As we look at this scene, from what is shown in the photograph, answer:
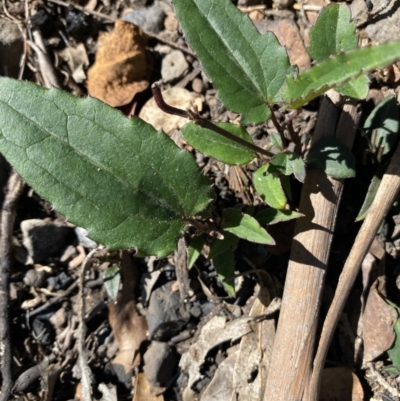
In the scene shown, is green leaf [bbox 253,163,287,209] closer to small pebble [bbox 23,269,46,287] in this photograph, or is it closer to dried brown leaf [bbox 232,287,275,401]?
dried brown leaf [bbox 232,287,275,401]

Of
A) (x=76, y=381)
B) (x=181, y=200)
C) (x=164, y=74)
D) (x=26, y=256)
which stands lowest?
(x=76, y=381)

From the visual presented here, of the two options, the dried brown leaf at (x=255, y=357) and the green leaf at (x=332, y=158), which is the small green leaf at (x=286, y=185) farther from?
the dried brown leaf at (x=255, y=357)

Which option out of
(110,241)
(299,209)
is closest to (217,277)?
(299,209)

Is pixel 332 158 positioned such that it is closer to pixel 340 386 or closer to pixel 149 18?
pixel 340 386

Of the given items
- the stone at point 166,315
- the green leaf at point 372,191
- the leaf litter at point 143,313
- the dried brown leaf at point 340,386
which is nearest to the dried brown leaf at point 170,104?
the leaf litter at point 143,313

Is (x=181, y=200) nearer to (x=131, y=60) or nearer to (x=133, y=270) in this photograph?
(x=133, y=270)
